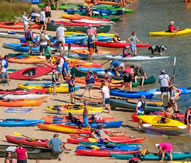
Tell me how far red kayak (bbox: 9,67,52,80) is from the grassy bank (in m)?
14.0

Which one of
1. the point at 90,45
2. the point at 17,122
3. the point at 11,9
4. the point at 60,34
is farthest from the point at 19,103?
the point at 11,9

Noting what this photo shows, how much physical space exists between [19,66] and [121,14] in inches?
851

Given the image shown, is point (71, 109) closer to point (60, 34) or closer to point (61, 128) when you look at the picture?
point (61, 128)

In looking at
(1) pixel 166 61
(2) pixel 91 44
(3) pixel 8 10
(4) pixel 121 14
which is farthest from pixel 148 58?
(4) pixel 121 14

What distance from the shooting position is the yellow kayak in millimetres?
22812

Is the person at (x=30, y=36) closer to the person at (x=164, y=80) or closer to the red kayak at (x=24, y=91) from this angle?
the red kayak at (x=24, y=91)

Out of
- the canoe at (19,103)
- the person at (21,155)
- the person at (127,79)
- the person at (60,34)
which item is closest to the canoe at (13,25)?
the person at (60,34)

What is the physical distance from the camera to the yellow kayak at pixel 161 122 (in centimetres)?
2281

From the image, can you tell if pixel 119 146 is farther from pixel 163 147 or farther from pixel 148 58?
pixel 148 58

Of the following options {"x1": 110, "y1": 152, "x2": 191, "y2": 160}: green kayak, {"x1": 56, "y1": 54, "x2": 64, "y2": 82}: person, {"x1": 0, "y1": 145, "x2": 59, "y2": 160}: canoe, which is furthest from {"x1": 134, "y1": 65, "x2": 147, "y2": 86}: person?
{"x1": 0, "y1": 145, "x2": 59, "y2": 160}: canoe

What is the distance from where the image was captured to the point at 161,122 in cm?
2328

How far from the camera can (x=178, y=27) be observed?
4491cm

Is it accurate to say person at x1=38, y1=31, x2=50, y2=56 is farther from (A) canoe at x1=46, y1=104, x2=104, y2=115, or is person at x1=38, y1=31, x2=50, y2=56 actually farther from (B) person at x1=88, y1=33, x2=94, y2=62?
(A) canoe at x1=46, y1=104, x2=104, y2=115

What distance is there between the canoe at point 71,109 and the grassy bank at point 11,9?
19.9m
